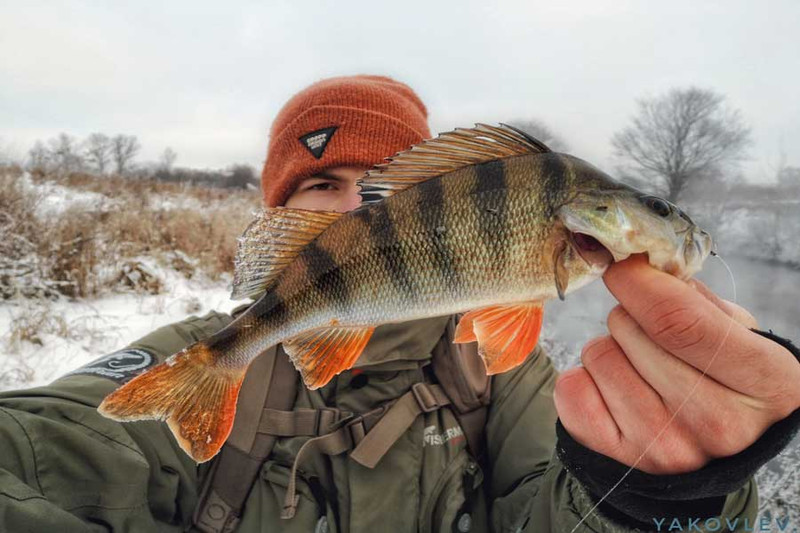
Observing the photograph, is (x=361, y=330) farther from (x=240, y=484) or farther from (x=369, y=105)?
(x=369, y=105)

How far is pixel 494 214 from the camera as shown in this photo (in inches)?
42.8

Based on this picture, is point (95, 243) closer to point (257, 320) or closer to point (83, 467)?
point (83, 467)

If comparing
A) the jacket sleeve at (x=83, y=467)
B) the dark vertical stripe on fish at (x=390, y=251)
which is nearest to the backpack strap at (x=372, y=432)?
the jacket sleeve at (x=83, y=467)

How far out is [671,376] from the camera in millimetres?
960

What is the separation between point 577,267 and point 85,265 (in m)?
5.66

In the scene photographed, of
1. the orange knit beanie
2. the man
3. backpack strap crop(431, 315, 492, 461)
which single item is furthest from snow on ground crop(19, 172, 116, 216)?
backpack strap crop(431, 315, 492, 461)

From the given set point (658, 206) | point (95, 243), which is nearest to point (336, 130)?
point (658, 206)

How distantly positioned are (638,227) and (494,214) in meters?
0.32

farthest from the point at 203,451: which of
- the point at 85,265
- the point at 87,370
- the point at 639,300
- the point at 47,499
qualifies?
the point at 85,265

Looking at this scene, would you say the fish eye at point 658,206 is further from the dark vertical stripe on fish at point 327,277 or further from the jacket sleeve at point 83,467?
the jacket sleeve at point 83,467

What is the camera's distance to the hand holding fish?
35.2 inches

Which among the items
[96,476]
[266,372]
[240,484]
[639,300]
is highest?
[639,300]

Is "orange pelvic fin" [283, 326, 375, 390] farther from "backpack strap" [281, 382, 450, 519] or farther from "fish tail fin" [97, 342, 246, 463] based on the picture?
"backpack strap" [281, 382, 450, 519]

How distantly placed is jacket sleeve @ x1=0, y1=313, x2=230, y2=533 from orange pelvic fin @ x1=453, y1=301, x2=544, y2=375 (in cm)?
120
